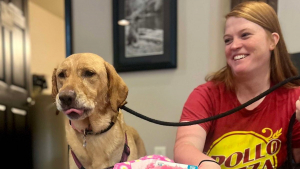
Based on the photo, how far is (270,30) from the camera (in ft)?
3.26

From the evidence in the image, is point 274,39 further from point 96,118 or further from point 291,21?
point 96,118

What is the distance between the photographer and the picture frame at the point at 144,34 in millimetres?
1595

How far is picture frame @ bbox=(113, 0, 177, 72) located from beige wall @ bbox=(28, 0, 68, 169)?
151 cm

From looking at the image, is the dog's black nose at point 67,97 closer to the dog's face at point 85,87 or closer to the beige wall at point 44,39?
the dog's face at point 85,87

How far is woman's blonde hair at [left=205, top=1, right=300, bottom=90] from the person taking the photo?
0.98 meters

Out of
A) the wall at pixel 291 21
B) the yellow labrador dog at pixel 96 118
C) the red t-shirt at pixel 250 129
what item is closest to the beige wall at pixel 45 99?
the yellow labrador dog at pixel 96 118

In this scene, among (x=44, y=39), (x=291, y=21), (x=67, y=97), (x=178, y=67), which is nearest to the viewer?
(x=67, y=97)

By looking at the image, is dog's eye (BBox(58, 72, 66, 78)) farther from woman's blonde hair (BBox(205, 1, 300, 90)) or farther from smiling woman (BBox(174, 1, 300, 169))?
woman's blonde hair (BBox(205, 1, 300, 90))

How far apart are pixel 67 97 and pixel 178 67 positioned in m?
0.92

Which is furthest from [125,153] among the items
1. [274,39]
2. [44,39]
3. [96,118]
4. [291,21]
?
[44,39]

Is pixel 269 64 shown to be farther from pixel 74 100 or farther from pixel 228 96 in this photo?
pixel 74 100

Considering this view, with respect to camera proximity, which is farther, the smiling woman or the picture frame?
the picture frame

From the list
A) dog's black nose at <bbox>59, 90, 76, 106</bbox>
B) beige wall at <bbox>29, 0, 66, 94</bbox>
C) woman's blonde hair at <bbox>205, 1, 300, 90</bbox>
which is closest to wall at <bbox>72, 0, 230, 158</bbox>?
woman's blonde hair at <bbox>205, 1, 300, 90</bbox>

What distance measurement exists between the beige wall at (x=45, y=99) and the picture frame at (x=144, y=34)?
1513 millimetres
